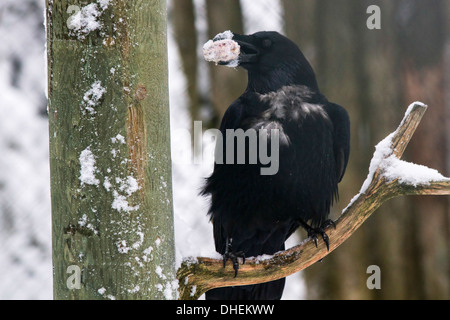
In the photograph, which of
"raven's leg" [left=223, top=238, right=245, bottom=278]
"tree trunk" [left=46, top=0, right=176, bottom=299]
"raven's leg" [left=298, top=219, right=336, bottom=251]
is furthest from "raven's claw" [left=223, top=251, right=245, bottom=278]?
"tree trunk" [left=46, top=0, right=176, bottom=299]

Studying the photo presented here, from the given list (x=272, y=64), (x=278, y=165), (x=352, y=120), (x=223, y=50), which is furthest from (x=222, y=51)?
(x=352, y=120)

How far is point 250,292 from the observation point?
249 cm

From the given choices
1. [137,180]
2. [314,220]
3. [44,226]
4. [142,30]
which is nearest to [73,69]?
[142,30]

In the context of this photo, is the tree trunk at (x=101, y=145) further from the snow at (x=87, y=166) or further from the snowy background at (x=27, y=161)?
the snowy background at (x=27, y=161)

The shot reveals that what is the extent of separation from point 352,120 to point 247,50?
1.98 meters

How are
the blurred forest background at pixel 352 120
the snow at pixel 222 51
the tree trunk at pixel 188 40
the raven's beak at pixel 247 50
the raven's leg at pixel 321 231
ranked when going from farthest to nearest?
the tree trunk at pixel 188 40 < the blurred forest background at pixel 352 120 < the raven's beak at pixel 247 50 < the raven's leg at pixel 321 231 < the snow at pixel 222 51

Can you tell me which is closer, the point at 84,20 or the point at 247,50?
the point at 84,20

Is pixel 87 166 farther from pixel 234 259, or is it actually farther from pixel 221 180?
pixel 221 180

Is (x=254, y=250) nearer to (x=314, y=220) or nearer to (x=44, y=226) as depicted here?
(x=314, y=220)

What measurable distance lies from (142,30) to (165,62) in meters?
0.12

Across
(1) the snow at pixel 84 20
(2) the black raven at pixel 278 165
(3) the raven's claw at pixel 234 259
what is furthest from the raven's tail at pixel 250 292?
(1) the snow at pixel 84 20

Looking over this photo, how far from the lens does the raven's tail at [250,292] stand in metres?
2.43

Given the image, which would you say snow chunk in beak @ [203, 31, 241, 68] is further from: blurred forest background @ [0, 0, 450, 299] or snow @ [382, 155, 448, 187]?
blurred forest background @ [0, 0, 450, 299]

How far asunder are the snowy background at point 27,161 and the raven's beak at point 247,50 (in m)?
1.87
